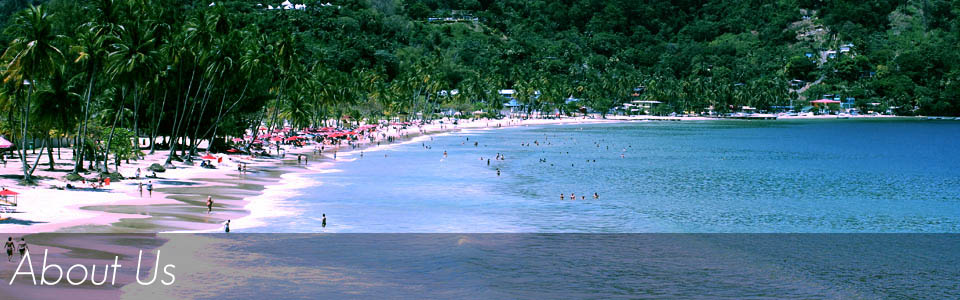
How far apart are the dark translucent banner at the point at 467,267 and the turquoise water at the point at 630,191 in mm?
5488

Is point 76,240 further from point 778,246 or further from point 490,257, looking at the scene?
point 778,246

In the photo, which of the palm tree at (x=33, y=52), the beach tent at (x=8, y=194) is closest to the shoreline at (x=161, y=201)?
the beach tent at (x=8, y=194)

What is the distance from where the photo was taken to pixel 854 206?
2822 inches

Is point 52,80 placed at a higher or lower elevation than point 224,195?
higher

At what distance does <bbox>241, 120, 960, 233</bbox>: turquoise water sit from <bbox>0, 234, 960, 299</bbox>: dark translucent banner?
549cm

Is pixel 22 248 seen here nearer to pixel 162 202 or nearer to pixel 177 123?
pixel 162 202

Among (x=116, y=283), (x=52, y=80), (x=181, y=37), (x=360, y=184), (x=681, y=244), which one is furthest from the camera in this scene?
(x=181, y=37)

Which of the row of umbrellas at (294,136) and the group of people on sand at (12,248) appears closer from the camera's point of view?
the group of people on sand at (12,248)

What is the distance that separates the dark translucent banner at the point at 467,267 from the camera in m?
36.0

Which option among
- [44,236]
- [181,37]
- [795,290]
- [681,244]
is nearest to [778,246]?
[681,244]

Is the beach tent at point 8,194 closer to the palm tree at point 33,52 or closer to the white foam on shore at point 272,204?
the palm tree at point 33,52

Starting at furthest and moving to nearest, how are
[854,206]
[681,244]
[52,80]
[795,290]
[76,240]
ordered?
[854,206], [52,80], [681,244], [76,240], [795,290]

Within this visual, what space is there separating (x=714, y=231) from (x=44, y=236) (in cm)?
3861

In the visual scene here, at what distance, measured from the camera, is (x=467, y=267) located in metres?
42.0
